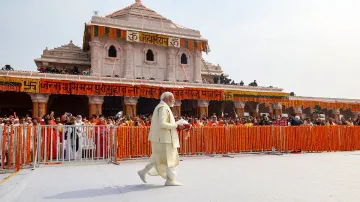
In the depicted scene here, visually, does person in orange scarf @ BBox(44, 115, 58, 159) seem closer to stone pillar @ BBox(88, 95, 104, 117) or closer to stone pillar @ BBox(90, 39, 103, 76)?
stone pillar @ BBox(88, 95, 104, 117)

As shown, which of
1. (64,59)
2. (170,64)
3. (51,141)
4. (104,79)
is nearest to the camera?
(51,141)

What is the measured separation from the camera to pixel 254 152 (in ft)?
Answer: 35.4

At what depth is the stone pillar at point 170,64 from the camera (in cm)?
2897

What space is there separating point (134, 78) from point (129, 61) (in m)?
2.59

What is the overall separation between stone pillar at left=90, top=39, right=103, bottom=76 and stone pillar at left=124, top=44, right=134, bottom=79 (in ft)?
7.04

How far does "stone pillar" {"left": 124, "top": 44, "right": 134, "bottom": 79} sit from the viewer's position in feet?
90.0

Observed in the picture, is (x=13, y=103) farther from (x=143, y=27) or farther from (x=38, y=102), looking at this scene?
(x=143, y=27)

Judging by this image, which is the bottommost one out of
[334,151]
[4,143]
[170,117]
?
[334,151]

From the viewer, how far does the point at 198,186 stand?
493 cm

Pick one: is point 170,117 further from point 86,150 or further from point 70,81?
point 70,81

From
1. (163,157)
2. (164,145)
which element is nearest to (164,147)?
(164,145)

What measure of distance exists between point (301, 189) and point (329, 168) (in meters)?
2.88

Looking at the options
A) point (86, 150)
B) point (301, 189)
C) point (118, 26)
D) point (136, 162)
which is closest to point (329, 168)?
point (301, 189)

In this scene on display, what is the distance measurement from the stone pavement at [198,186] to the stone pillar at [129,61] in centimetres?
2094
